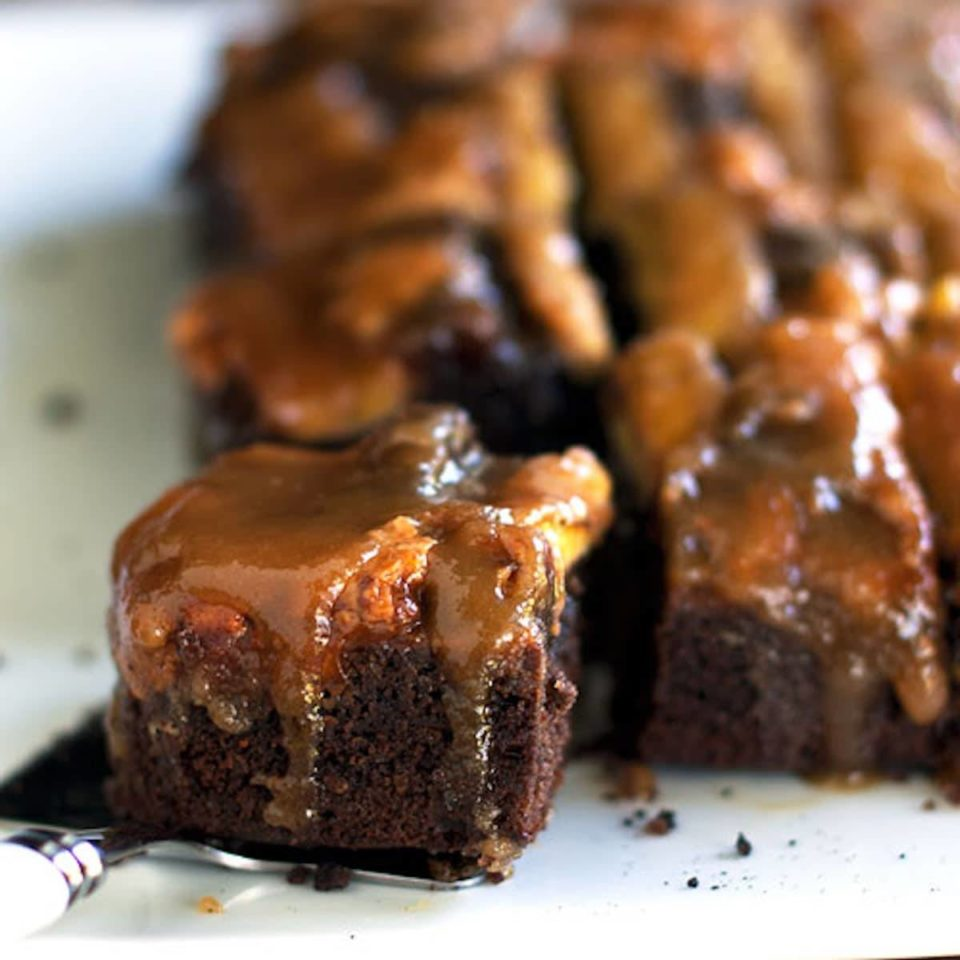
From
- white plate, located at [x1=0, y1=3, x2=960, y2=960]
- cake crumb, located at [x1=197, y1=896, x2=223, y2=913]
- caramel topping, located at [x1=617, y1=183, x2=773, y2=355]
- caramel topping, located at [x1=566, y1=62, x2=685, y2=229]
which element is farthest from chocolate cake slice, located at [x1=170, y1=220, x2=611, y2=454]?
cake crumb, located at [x1=197, y1=896, x2=223, y2=913]

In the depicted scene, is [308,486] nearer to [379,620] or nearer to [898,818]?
[379,620]

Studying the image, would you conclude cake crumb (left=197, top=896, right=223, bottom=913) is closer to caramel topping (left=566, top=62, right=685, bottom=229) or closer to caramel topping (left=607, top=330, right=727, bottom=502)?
caramel topping (left=607, top=330, right=727, bottom=502)

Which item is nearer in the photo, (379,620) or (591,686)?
(379,620)

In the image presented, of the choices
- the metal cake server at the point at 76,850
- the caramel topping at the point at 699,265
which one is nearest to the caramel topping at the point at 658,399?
the caramel topping at the point at 699,265

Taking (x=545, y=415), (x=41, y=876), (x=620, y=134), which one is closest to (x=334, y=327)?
(x=545, y=415)

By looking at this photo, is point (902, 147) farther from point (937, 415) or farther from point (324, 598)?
point (324, 598)

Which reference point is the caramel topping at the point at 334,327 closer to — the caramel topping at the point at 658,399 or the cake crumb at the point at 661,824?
the caramel topping at the point at 658,399

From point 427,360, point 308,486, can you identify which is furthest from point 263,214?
point 308,486
